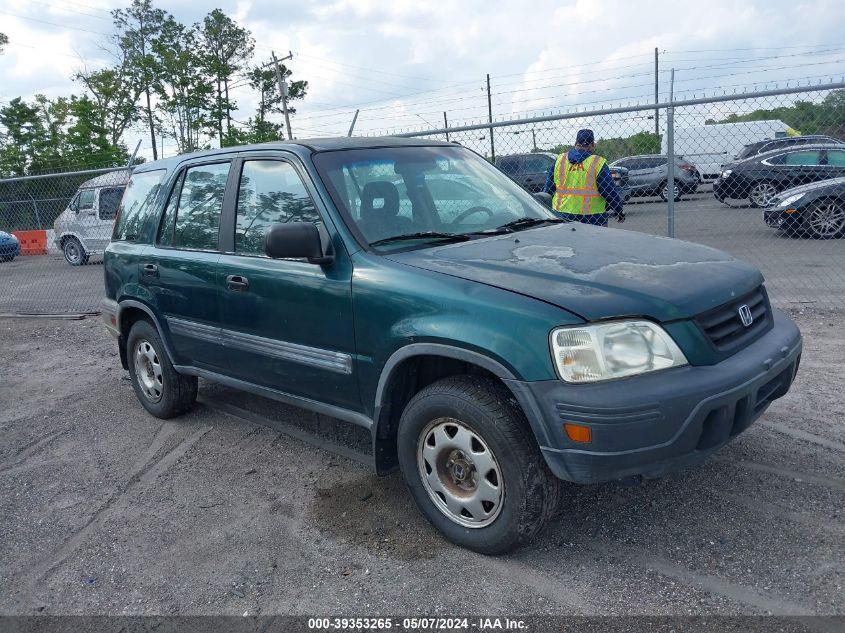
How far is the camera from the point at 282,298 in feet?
12.6

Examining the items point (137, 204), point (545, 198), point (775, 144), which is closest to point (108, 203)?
point (137, 204)

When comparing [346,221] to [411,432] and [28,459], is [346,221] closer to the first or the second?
[411,432]

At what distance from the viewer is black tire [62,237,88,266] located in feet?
53.3

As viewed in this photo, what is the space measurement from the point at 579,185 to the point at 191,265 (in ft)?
14.7

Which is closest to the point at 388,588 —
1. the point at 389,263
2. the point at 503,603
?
the point at 503,603

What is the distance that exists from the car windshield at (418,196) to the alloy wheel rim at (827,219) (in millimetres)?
8395

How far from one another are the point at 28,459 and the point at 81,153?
3140cm

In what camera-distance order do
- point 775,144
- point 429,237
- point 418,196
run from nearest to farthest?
point 429,237, point 418,196, point 775,144

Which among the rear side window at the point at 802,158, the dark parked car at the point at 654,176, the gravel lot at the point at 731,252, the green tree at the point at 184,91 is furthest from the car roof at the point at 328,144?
the green tree at the point at 184,91

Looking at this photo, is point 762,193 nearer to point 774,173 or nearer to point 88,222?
point 774,173

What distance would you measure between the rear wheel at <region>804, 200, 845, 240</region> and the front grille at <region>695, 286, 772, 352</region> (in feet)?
28.7

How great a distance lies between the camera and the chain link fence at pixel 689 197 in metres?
7.99

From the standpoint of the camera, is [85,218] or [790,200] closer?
[790,200]

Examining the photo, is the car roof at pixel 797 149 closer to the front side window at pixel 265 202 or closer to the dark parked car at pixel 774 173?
the dark parked car at pixel 774 173
